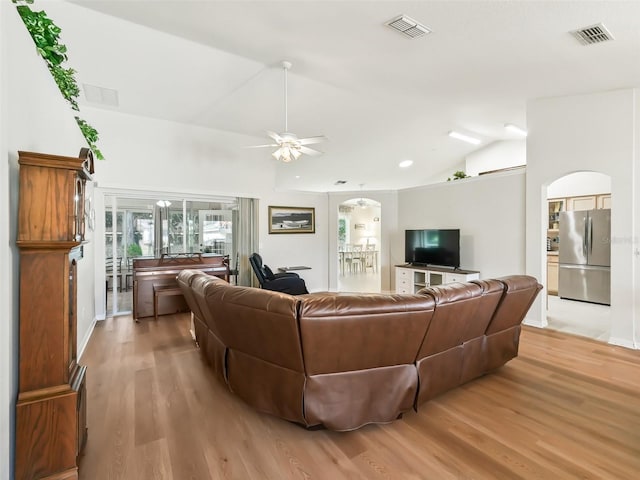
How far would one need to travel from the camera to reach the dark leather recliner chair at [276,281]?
5.58m

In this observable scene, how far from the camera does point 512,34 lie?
9.83 feet

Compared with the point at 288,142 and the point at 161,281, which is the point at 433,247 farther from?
the point at 161,281

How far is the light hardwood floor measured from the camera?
1.82 m

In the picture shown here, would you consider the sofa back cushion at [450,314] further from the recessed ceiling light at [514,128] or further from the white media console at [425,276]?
the recessed ceiling light at [514,128]

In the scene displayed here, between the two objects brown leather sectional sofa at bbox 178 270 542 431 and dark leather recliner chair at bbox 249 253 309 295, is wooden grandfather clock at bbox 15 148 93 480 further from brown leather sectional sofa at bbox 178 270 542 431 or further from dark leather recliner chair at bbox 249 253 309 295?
dark leather recliner chair at bbox 249 253 309 295

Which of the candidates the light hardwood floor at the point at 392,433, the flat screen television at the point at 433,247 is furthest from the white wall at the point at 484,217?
the light hardwood floor at the point at 392,433

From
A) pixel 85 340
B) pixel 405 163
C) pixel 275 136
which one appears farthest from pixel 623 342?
pixel 85 340

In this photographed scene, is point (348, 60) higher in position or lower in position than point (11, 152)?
higher

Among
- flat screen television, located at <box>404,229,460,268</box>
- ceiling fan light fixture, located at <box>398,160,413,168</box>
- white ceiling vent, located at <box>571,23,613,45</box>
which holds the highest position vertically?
ceiling fan light fixture, located at <box>398,160,413,168</box>

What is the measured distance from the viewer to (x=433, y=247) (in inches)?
244

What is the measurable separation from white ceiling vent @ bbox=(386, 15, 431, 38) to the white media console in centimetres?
390

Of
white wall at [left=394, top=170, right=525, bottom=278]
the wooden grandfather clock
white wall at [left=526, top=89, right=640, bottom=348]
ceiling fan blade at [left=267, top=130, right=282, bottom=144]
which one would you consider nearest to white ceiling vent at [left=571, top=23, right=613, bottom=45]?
white wall at [left=526, top=89, right=640, bottom=348]

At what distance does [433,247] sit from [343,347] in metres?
4.71

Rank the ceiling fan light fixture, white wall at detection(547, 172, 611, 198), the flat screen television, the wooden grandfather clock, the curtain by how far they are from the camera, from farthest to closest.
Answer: the ceiling fan light fixture < the curtain < white wall at detection(547, 172, 611, 198) < the flat screen television < the wooden grandfather clock
